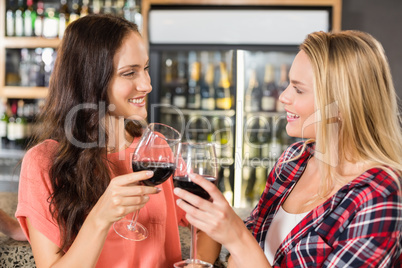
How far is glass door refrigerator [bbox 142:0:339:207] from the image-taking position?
3711 millimetres

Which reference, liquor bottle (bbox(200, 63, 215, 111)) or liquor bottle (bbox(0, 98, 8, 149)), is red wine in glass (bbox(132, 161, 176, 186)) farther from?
liquor bottle (bbox(0, 98, 8, 149))

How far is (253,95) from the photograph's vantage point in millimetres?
3996

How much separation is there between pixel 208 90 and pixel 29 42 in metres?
1.66

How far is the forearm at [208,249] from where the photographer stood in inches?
56.9

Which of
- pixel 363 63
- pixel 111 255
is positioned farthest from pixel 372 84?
pixel 111 255

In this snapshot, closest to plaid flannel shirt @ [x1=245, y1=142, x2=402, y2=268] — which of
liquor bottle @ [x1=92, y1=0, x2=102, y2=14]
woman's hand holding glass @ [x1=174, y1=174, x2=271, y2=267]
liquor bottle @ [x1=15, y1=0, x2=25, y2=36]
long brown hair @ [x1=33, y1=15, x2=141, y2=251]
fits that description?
woman's hand holding glass @ [x1=174, y1=174, x2=271, y2=267]

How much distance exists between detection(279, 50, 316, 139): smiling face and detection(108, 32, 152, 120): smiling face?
47cm

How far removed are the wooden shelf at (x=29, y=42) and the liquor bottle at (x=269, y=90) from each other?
6.08ft

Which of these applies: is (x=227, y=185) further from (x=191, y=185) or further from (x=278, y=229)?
(x=191, y=185)

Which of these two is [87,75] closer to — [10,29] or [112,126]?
[112,126]

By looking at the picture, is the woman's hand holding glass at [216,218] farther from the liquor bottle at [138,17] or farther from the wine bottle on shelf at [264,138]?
the liquor bottle at [138,17]

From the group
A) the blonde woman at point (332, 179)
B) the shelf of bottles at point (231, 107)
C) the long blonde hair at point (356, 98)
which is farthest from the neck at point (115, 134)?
the shelf of bottles at point (231, 107)

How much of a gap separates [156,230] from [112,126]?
37 centimetres

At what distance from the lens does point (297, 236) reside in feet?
4.30
